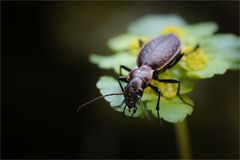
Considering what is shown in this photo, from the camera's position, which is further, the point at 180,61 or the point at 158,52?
the point at 158,52

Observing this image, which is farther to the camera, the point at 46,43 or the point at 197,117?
the point at 46,43

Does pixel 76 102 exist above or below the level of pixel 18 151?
above

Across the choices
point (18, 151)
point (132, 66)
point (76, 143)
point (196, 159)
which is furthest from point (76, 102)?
point (132, 66)

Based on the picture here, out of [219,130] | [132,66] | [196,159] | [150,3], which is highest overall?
[150,3]

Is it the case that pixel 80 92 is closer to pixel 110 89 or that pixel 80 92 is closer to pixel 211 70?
pixel 110 89

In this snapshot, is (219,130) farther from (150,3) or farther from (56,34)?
(56,34)

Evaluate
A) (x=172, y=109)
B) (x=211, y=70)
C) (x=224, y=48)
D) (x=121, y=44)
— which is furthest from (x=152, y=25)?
(x=172, y=109)

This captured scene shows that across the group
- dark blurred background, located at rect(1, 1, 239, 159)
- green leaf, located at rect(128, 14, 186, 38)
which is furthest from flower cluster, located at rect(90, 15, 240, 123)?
dark blurred background, located at rect(1, 1, 239, 159)

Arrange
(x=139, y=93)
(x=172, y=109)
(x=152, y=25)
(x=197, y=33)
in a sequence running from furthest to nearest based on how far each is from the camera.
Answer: (x=152, y=25), (x=197, y=33), (x=139, y=93), (x=172, y=109)
